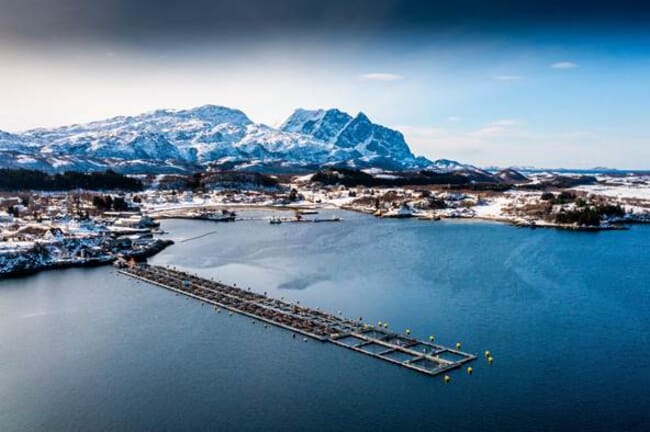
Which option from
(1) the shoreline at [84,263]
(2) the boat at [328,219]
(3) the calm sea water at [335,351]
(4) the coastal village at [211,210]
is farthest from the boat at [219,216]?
(3) the calm sea water at [335,351]

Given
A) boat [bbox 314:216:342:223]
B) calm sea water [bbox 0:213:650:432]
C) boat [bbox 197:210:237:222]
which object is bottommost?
calm sea water [bbox 0:213:650:432]

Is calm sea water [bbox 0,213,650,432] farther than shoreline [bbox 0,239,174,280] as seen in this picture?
No

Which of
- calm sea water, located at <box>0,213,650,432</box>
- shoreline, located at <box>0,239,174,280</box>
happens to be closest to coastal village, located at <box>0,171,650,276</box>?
shoreline, located at <box>0,239,174,280</box>

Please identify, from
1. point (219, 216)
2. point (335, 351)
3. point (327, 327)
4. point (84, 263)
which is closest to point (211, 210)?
point (219, 216)

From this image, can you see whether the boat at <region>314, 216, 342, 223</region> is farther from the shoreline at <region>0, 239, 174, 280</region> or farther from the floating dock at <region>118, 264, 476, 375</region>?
the floating dock at <region>118, 264, 476, 375</region>

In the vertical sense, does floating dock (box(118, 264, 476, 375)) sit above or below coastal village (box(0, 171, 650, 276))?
below
